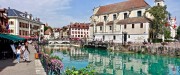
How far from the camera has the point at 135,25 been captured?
224ft

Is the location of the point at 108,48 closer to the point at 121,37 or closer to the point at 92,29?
the point at 121,37

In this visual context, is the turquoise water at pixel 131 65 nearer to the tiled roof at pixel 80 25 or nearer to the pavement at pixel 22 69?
the pavement at pixel 22 69

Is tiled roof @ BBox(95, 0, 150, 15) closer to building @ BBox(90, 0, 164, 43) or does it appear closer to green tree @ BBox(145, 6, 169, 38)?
building @ BBox(90, 0, 164, 43)

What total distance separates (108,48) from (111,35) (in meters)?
12.6

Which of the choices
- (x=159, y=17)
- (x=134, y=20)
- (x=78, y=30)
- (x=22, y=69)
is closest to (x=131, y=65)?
(x=22, y=69)

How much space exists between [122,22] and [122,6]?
8.51 m

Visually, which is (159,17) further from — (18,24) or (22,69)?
(22,69)

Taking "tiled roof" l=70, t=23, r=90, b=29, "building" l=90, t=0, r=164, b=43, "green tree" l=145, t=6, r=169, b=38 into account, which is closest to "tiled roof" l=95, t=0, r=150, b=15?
"building" l=90, t=0, r=164, b=43

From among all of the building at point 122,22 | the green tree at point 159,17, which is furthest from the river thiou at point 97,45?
the green tree at point 159,17

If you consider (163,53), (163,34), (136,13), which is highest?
(136,13)

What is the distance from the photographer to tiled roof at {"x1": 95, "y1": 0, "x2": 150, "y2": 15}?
72250 mm

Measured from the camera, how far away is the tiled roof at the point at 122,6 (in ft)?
237

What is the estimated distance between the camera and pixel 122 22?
73938 mm

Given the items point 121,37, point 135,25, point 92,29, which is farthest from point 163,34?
point 92,29
